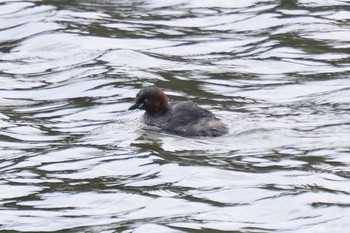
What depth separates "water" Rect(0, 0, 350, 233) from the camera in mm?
11555

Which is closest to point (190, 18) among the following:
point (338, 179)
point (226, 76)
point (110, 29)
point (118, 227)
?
point (110, 29)

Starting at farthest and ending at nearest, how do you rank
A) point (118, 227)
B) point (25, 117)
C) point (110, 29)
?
point (110, 29)
point (25, 117)
point (118, 227)

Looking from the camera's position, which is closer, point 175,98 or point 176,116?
point 176,116

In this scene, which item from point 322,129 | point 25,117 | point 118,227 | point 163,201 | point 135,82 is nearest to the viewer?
point 118,227

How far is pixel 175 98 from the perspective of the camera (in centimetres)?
1611

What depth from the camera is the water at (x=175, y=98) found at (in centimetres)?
1155

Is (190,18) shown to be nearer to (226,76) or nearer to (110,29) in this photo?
(110,29)

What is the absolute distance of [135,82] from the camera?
16.8 meters

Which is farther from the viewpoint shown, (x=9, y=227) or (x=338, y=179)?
(x=338, y=179)

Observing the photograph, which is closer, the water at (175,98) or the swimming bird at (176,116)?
the water at (175,98)

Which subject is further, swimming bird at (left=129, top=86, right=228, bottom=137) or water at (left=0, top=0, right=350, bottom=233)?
swimming bird at (left=129, top=86, right=228, bottom=137)

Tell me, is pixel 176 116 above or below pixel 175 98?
above

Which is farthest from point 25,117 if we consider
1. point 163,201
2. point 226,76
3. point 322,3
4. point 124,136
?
point 322,3

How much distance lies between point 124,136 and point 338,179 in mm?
3024
